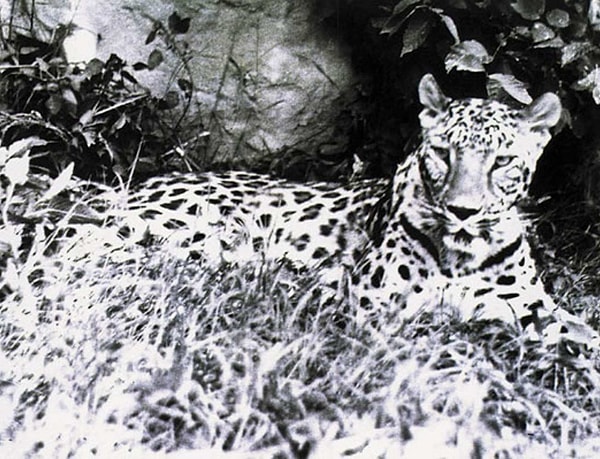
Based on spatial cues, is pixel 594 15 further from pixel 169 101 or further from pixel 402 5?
pixel 169 101

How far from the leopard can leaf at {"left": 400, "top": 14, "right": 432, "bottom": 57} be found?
526 millimetres

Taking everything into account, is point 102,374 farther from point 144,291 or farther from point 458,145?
point 458,145

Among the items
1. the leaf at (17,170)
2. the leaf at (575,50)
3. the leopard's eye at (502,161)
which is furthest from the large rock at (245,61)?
the leopard's eye at (502,161)

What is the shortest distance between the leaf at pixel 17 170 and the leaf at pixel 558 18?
2233 mm

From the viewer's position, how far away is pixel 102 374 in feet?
13.8

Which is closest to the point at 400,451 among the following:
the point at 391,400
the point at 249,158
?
the point at 391,400

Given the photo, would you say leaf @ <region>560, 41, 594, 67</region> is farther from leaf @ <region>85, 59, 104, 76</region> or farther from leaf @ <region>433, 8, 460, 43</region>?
leaf @ <region>85, 59, 104, 76</region>

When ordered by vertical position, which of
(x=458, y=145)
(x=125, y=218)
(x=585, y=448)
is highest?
(x=458, y=145)

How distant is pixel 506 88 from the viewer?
5.53 meters

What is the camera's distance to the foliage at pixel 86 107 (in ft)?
19.8

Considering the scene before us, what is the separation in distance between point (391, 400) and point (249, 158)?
2572mm

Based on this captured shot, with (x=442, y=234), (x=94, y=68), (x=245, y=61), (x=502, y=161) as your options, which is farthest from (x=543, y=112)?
(x=94, y=68)

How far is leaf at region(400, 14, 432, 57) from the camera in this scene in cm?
568

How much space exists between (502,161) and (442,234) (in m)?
0.36
